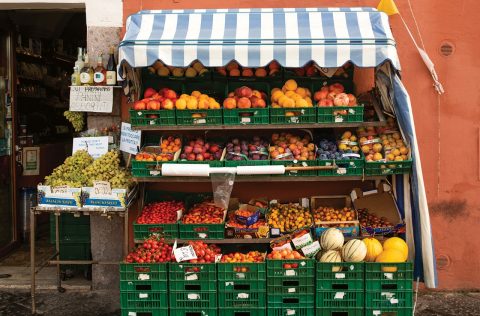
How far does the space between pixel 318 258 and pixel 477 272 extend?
232 cm

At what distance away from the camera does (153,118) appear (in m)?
5.62

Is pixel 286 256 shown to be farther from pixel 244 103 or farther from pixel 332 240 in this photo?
pixel 244 103

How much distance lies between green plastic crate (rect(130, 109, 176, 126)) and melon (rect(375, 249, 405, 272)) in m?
2.53

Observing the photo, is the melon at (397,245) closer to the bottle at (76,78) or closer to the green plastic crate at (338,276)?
the green plastic crate at (338,276)

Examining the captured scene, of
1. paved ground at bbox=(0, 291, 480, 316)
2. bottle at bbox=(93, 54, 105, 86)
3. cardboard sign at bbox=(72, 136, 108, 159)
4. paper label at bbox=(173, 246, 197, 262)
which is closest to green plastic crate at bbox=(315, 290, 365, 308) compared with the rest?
paved ground at bbox=(0, 291, 480, 316)

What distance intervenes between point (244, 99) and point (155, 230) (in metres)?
1.68

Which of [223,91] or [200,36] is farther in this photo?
[223,91]

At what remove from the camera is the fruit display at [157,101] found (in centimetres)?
560

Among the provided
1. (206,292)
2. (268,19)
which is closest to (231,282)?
(206,292)

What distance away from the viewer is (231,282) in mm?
5219

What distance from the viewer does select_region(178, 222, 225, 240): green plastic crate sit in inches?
221

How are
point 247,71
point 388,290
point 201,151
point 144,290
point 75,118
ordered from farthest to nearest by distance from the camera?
1. point 75,118
2. point 247,71
3. point 201,151
4. point 144,290
5. point 388,290

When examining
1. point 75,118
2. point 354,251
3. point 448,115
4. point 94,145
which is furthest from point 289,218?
point 75,118

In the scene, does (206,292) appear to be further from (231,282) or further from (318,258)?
(318,258)
